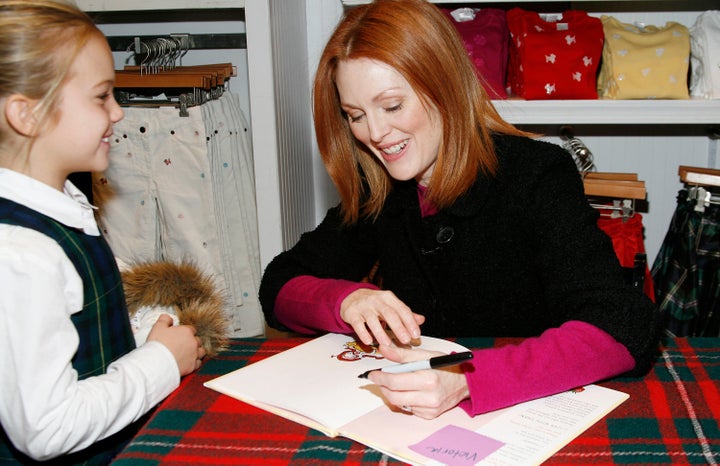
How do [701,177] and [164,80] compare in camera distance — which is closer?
[701,177]

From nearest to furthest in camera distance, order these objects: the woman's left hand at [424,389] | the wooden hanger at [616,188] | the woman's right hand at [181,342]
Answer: the woman's left hand at [424,389] < the woman's right hand at [181,342] < the wooden hanger at [616,188]

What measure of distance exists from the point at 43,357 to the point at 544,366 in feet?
2.22

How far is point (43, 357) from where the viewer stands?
92 centimetres

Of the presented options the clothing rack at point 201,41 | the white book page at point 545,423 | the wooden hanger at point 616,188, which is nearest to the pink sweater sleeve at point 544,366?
the white book page at point 545,423

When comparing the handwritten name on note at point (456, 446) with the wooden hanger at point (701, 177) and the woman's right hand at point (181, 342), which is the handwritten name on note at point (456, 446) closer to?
the woman's right hand at point (181, 342)

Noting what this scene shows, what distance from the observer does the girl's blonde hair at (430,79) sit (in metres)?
1.32

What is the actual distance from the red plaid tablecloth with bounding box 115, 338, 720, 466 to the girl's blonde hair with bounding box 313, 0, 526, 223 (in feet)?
1.70

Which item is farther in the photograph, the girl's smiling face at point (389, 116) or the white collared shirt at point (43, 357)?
the girl's smiling face at point (389, 116)

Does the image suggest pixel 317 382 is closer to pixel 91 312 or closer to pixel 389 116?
pixel 91 312

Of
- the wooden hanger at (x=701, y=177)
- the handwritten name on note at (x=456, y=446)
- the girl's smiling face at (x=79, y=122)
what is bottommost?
the handwritten name on note at (x=456, y=446)

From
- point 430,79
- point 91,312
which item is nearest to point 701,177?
point 430,79

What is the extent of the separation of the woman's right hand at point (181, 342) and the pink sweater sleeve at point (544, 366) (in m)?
0.43

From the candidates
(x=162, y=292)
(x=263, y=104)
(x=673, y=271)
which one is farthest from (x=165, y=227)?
(x=673, y=271)

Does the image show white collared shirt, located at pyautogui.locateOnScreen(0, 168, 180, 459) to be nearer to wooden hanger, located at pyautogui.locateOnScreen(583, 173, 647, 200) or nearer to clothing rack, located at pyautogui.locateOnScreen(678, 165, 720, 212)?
wooden hanger, located at pyautogui.locateOnScreen(583, 173, 647, 200)
